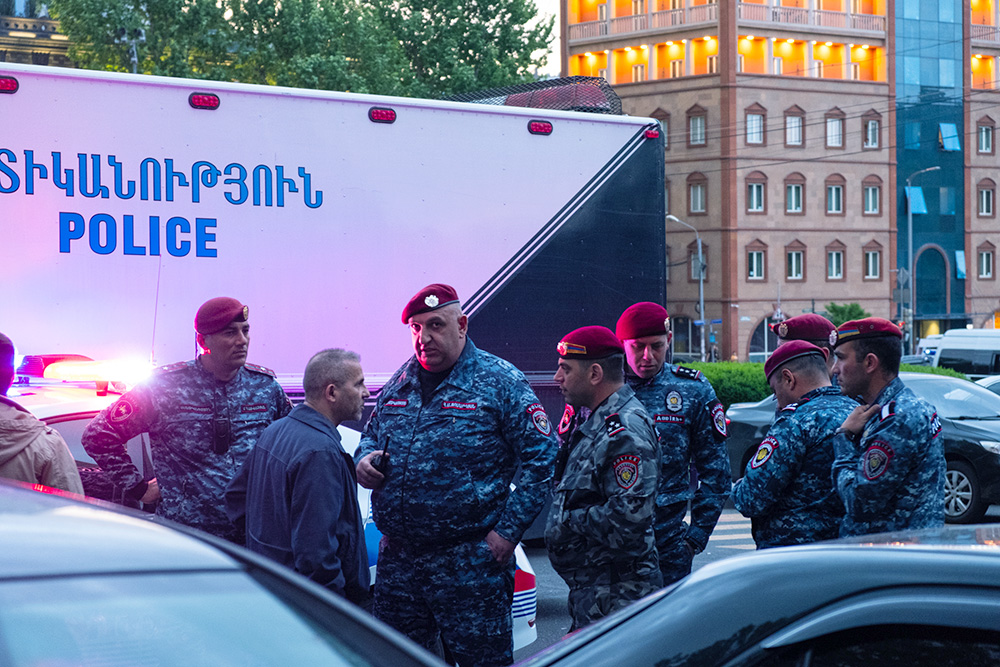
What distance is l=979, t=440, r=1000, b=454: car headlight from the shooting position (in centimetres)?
1112

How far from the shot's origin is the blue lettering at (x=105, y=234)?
21.2 feet

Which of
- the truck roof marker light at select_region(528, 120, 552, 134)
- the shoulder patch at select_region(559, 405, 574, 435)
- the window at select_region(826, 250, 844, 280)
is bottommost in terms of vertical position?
the shoulder patch at select_region(559, 405, 574, 435)

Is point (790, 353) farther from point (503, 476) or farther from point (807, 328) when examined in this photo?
point (503, 476)

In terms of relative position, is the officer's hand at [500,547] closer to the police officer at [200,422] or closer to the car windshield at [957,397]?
the police officer at [200,422]

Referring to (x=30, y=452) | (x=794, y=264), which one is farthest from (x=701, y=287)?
(x=30, y=452)

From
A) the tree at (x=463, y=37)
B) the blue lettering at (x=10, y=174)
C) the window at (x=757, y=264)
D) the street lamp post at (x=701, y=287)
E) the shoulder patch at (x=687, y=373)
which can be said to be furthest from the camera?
the window at (x=757, y=264)

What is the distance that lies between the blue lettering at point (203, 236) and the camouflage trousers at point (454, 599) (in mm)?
3196

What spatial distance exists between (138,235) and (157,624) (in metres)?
5.28

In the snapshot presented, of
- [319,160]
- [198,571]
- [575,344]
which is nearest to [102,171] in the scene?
[319,160]

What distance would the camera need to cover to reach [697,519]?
15.5ft

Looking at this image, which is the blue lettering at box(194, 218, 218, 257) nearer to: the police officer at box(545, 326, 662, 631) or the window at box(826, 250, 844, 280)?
the police officer at box(545, 326, 662, 631)

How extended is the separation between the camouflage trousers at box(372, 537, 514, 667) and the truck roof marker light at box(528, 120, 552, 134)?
13.8ft

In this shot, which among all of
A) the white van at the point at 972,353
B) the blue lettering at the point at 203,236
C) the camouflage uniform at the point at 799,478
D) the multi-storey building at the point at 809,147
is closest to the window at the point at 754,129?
the multi-storey building at the point at 809,147

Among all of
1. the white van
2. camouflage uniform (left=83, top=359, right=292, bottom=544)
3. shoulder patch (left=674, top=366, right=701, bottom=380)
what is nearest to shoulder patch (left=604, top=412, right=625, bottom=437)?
shoulder patch (left=674, top=366, right=701, bottom=380)
